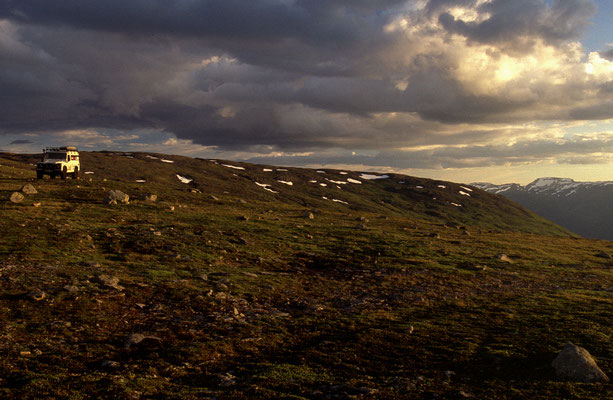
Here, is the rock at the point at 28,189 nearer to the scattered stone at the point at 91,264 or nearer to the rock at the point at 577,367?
the scattered stone at the point at 91,264

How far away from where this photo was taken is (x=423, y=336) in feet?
52.5

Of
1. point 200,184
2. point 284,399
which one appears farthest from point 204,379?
point 200,184

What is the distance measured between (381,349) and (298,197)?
150m

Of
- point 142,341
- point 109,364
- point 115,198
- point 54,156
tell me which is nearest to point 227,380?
point 109,364

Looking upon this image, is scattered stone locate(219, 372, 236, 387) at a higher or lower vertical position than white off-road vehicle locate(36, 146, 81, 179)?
lower

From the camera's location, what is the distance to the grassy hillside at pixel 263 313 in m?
11.5

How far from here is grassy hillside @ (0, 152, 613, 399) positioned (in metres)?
11.5

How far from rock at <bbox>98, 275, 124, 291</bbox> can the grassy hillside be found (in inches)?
2.1

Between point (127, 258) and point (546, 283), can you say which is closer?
point (127, 258)

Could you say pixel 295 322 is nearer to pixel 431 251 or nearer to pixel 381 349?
pixel 381 349

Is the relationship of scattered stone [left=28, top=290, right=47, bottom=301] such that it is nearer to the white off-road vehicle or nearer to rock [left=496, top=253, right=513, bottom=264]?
rock [left=496, top=253, right=513, bottom=264]

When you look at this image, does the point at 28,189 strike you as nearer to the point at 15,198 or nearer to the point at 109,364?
the point at 15,198

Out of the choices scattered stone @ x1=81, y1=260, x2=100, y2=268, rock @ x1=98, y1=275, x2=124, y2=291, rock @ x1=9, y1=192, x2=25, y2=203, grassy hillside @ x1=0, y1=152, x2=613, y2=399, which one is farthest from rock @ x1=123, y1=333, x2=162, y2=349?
rock @ x1=9, y1=192, x2=25, y2=203

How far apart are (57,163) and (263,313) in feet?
147
